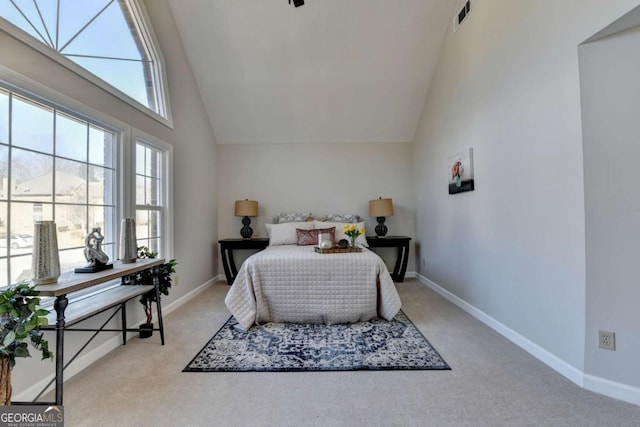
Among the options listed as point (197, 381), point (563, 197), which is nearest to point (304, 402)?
point (197, 381)

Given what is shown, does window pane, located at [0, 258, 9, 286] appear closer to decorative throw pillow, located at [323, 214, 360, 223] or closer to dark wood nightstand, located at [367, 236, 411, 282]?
decorative throw pillow, located at [323, 214, 360, 223]

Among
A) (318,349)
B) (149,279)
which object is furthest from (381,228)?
(149,279)

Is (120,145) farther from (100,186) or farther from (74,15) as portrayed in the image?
(74,15)

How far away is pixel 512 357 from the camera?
2.15 metres

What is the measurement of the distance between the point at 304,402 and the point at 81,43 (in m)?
3.06

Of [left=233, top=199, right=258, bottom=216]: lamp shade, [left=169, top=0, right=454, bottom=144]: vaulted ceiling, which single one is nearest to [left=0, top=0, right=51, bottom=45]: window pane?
[left=169, top=0, right=454, bottom=144]: vaulted ceiling

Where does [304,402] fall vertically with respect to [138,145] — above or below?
below

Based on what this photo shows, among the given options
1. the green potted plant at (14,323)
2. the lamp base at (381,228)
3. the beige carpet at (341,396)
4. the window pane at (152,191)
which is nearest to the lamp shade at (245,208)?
the window pane at (152,191)

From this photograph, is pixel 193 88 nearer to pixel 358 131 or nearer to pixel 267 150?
pixel 267 150

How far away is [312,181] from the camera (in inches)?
195

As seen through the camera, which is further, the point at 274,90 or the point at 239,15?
the point at 274,90

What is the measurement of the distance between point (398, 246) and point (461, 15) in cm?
314

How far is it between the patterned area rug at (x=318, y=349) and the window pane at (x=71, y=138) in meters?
1.79

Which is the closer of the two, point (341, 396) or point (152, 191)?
point (341, 396)
